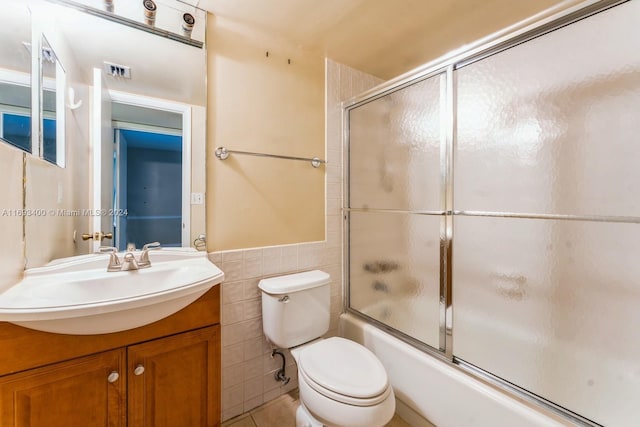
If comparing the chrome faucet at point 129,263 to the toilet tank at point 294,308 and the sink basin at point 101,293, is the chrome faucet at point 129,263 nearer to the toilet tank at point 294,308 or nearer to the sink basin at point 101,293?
the sink basin at point 101,293

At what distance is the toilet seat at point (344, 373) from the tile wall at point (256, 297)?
384 mm

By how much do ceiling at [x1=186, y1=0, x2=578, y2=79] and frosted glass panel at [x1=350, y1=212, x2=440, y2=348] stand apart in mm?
1067

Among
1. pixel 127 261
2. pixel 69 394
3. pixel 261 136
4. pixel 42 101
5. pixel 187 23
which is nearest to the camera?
pixel 69 394

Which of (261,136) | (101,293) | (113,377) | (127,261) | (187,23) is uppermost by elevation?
(187,23)

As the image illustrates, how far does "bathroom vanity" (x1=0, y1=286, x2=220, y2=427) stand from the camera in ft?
2.50

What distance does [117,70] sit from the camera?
48.0 inches

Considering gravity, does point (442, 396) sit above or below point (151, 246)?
below

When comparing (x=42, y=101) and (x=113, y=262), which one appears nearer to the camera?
(x=42, y=101)

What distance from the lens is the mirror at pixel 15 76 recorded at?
2.82 feet

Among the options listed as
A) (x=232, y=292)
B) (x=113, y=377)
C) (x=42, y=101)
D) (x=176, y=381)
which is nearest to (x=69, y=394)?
(x=113, y=377)

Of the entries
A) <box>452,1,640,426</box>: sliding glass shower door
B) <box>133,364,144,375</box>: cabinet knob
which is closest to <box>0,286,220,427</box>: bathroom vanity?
<box>133,364,144,375</box>: cabinet knob

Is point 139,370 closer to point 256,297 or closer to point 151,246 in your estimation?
point 151,246

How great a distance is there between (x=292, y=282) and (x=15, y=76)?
1348 millimetres

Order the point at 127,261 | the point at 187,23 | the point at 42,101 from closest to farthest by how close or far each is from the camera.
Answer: the point at 42,101 < the point at 127,261 < the point at 187,23
